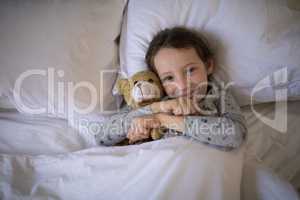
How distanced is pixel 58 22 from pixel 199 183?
0.79 meters

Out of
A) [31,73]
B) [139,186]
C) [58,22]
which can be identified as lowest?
[139,186]

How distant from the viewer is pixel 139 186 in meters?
0.67

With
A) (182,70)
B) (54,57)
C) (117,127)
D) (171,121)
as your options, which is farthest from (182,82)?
(54,57)

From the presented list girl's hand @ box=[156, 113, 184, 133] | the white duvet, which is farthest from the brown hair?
the white duvet

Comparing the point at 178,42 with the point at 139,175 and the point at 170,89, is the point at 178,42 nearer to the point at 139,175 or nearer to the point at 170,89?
the point at 170,89

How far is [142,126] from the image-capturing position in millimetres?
840

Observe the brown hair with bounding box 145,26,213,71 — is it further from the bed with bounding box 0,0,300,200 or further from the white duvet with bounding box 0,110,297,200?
the white duvet with bounding box 0,110,297,200

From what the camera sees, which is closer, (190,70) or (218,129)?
(218,129)

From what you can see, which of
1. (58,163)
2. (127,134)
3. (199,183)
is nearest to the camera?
(199,183)

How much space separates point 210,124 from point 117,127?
0.32 metres

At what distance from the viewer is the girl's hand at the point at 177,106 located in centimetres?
84

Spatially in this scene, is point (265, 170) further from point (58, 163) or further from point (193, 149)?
point (58, 163)

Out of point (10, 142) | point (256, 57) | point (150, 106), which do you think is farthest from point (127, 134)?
point (256, 57)

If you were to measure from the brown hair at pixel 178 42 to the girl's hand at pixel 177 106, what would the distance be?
0.57ft
